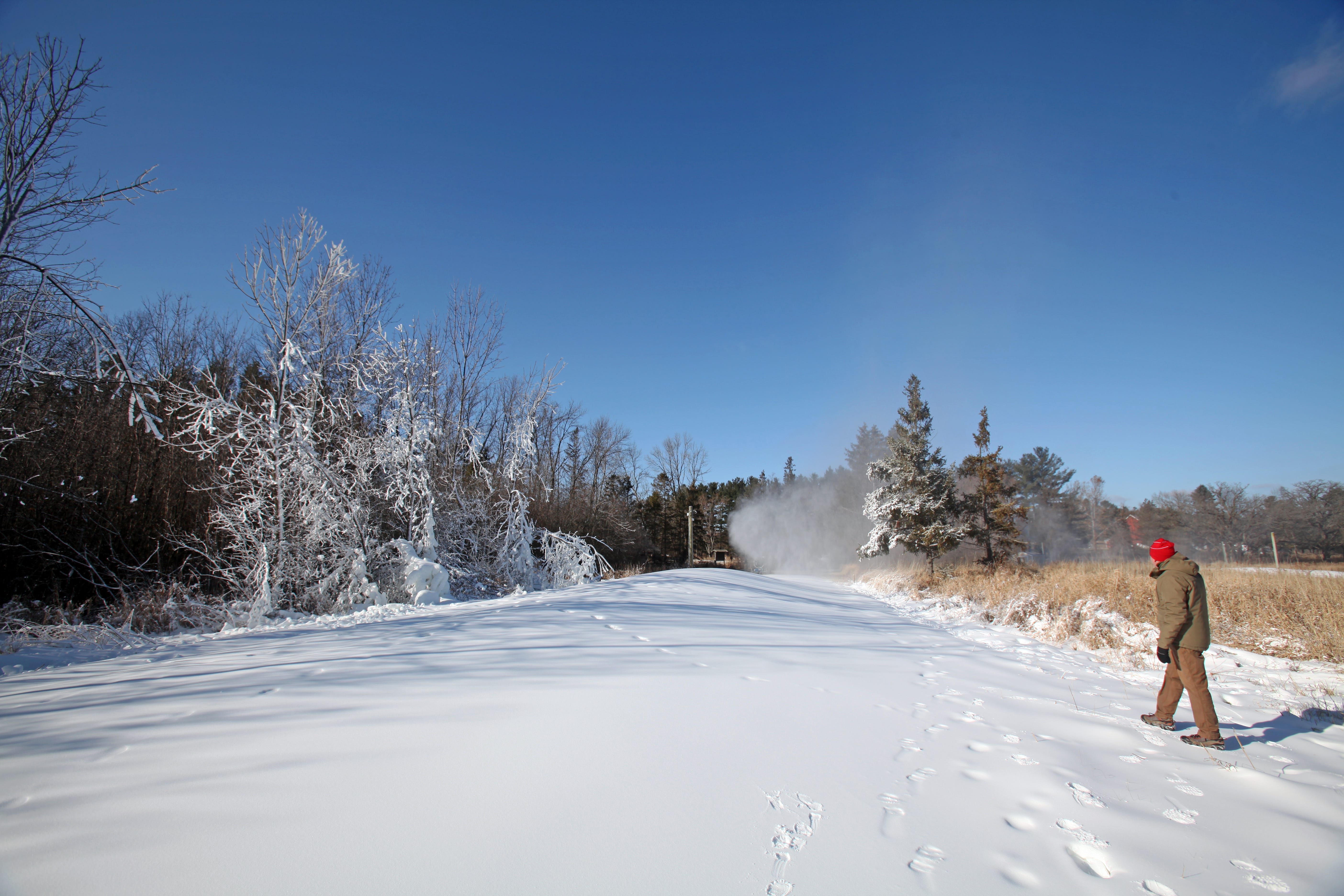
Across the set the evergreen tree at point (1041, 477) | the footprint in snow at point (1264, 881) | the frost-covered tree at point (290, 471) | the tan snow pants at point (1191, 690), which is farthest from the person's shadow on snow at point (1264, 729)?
the evergreen tree at point (1041, 477)

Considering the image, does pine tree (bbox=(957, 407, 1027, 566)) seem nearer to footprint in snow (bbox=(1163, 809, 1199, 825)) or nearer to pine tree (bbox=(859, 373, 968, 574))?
pine tree (bbox=(859, 373, 968, 574))

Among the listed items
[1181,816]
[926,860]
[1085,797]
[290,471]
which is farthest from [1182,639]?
Result: [290,471]

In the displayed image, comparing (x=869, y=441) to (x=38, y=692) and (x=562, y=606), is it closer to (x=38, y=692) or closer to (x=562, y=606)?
(x=562, y=606)

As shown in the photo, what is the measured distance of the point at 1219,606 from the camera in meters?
8.49

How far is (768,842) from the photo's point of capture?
228 cm

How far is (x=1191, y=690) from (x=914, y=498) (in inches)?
707

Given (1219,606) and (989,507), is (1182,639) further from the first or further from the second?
(989,507)

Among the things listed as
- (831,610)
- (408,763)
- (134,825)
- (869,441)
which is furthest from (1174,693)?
(869,441)

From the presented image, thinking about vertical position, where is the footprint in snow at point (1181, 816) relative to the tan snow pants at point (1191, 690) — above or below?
below

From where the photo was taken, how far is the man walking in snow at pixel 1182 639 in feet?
13.0

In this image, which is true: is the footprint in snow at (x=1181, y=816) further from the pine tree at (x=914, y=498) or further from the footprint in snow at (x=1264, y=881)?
the pine tree at (x=914, y=498)

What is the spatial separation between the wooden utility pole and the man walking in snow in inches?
1172

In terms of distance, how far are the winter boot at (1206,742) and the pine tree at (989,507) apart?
18020mm

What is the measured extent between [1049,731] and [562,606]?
557 centimetres
